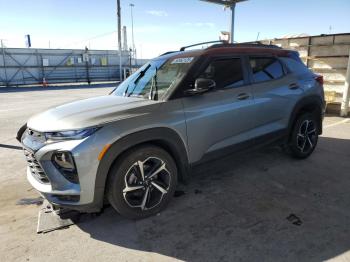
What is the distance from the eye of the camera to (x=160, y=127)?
3.12 m

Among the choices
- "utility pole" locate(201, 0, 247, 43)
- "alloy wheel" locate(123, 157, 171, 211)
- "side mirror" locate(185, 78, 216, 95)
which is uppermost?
"utility pole" locate(201, 0, 247, 43)

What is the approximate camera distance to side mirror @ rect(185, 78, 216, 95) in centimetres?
328

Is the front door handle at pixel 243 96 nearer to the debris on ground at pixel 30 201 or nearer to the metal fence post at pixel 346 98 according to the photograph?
the debris on ground at pixel 30 201

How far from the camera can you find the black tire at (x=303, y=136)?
15.7 ft

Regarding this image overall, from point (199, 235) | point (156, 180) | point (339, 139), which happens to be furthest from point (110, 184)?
point (339, 139)

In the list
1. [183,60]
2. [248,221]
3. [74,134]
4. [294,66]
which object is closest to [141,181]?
[74,134]

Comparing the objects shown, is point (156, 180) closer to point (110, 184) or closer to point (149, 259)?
point (110, 184)

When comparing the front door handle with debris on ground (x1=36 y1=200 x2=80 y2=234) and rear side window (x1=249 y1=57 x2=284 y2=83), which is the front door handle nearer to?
rear side window (x1=249 y1=57 x2=284 y2=83)

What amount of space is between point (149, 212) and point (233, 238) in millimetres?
975

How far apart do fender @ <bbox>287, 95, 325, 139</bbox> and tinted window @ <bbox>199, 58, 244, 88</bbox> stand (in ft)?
4.18

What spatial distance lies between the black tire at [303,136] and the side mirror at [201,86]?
215cm

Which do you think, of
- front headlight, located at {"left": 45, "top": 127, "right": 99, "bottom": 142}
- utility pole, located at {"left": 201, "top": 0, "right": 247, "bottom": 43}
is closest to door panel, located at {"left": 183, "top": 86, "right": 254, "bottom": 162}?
front headlight, located at {"left": 45, "top": 127, "right": 99, "bottom": 142}

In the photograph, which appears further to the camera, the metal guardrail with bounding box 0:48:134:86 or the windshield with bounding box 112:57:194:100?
the metal guardrail with bounding box 0:48:134:86

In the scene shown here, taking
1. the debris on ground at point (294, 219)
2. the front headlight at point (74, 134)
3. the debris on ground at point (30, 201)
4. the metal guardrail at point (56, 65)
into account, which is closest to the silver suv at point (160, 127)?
the front headlight at point (74, 134)
